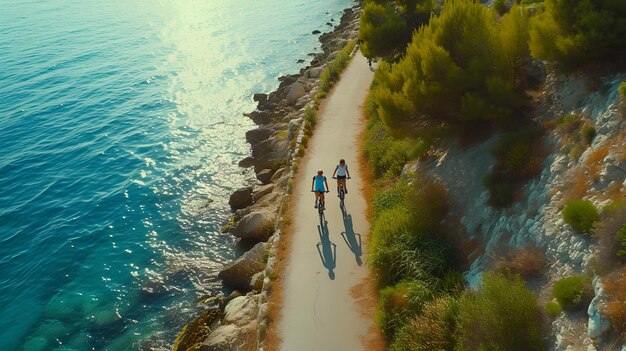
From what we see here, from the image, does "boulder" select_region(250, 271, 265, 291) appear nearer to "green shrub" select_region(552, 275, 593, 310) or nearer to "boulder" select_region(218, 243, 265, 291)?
"boulder" select_region(218, 243, 265, 291)

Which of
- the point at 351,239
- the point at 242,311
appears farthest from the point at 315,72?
the point at 242,311

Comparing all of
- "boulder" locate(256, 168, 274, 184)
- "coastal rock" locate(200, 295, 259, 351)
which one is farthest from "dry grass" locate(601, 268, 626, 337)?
"boulder" locate(256, 168, 274, 184)

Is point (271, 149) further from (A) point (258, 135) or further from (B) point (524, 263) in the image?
(B) point (524, 263)

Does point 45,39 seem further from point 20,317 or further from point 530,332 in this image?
point 530,332

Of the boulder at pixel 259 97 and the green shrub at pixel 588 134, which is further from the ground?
the green shrub at pixel 588 134

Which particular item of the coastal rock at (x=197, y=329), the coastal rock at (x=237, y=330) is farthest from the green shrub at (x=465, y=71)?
the coastal rock at (x=197, y=329)

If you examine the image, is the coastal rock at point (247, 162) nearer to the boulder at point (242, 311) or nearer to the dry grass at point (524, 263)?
the boulder at point (242, 311)
